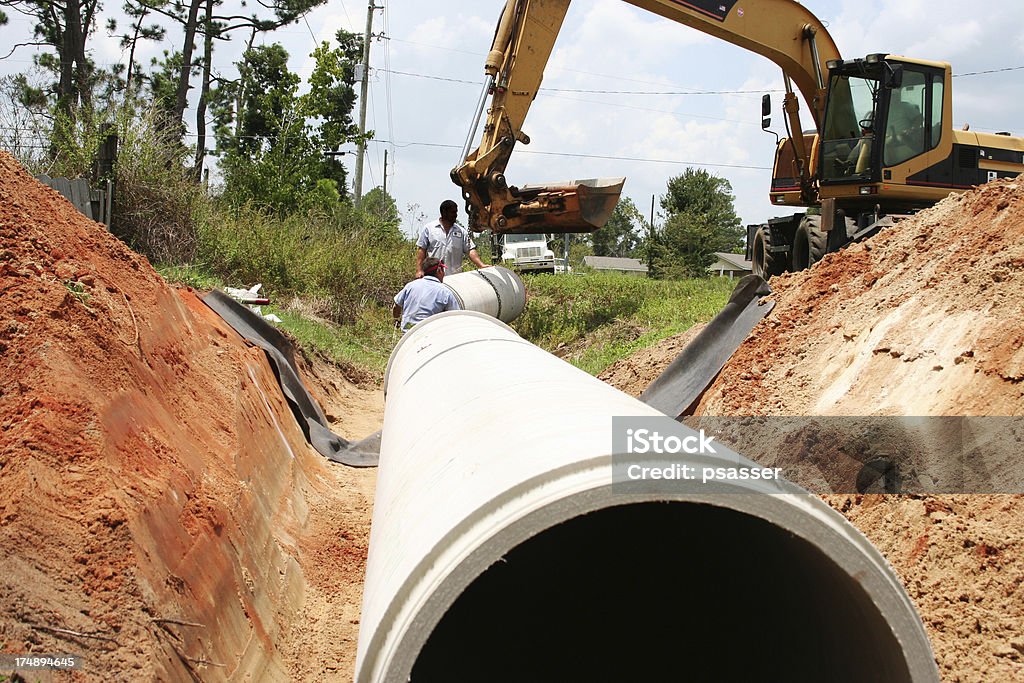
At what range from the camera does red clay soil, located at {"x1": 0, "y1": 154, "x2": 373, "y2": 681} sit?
3.17 metres

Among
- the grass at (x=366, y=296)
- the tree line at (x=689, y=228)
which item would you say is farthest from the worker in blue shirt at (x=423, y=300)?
the tree line at (x=689, y=228)

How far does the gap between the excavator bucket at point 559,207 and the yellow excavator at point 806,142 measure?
17 mm

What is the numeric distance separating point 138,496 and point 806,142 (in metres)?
10.7

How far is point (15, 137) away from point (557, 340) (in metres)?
8.60

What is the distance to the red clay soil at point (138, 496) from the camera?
3.17 metres

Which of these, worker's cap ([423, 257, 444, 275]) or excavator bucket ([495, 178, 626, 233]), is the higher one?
excavator bucket ([495, 178, 626, 233])

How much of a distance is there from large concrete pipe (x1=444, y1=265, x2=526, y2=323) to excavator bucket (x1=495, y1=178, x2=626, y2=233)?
87 centimetres

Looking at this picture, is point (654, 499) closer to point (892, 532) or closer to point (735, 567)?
point (735, 567)

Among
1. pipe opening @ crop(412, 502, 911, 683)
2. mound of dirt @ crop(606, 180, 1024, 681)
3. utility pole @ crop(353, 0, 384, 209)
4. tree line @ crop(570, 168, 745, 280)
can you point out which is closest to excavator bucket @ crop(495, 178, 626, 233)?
mound of dirt @ crop(606, 180, 1024, 681)

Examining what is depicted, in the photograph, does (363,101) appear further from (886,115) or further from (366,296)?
(886,115)

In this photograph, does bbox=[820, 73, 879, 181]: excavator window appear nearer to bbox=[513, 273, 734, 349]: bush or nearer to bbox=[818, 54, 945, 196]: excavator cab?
bbox=[818, 54, 945, 196]: excavator cab

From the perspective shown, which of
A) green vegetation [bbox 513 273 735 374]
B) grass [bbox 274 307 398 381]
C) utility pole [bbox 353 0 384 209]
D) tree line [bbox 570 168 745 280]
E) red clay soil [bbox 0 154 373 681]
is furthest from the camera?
tree line [bbox 570 168 745 280]

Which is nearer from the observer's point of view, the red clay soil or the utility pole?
the red clay soil

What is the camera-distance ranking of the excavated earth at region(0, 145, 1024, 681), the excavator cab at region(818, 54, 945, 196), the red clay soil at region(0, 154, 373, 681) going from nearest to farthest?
1. the red clay soil at region(0, 154, 373, 681)
2. the excavated earth at region(0, 145, 1024, 681)
3. the excavator cab at region(818, 54, 945, 196)
